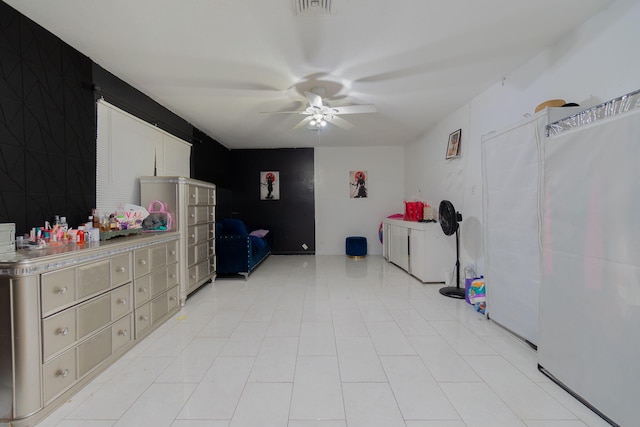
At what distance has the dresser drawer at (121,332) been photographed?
2.25m

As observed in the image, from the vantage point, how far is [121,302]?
2.36 m

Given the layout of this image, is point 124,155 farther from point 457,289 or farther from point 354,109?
point 457,289

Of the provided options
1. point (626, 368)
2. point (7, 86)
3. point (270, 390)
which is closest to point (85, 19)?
point (7, 86)

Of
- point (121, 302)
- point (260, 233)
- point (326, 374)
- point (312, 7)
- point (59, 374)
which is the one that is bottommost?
point (326, 374)

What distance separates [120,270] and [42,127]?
51.1 inches

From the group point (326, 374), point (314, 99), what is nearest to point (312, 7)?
point (314, 99)

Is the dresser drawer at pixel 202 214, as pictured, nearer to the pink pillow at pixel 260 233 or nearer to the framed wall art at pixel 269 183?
the pink pillow at pixel 260 233

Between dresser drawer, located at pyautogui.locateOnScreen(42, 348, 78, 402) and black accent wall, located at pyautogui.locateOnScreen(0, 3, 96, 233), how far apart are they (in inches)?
40.6

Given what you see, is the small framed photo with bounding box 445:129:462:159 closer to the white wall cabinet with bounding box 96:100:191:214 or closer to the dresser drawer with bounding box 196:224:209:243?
the dresser drawer with bounding box 196:224:209:243

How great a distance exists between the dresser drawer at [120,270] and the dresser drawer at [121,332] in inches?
12.3

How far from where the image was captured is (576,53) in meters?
2.37

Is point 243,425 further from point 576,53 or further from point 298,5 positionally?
point 576,53

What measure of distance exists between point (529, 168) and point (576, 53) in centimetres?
105

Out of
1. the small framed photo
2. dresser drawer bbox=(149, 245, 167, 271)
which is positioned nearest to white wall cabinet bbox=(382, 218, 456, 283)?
the small framed photo
